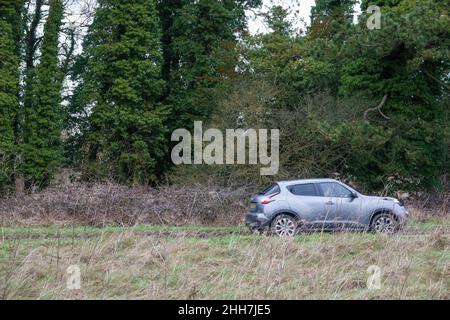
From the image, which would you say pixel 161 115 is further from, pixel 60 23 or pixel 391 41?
pixel 391 41

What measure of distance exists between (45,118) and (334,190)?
2160 cm

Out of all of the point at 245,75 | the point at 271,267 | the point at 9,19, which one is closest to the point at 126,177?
the point at 245,75

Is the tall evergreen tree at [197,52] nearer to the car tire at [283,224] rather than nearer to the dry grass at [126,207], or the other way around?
the dry grass at [126,207]

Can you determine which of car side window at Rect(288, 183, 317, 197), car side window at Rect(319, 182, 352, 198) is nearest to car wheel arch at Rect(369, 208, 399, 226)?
car side window at Rect(319, 182, 352, 198)

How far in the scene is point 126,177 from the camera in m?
33.1

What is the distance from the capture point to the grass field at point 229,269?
26.7ft

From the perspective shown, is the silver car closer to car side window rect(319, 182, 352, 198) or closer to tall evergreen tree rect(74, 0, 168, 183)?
car side window rect(319, 182, 352, 198)

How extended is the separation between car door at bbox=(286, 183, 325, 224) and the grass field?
12.9 ft

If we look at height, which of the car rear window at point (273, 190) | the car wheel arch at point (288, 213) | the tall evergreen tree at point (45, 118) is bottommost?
the car wheel arch at point (288, 213)

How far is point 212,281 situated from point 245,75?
2377 cm

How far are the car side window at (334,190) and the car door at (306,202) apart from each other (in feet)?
0.83

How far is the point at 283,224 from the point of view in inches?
628

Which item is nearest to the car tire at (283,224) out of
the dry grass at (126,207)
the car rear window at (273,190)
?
the car rear window at (273,190)

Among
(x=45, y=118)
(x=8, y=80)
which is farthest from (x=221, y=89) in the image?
(x=8, y=80)
